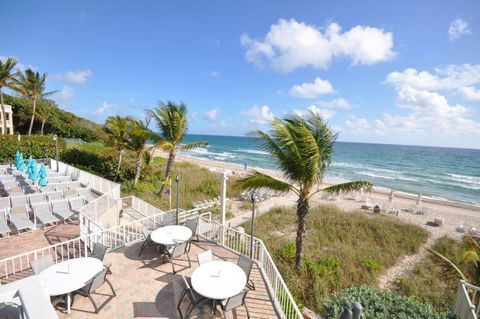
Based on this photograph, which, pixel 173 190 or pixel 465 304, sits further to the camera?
pixel 173 190

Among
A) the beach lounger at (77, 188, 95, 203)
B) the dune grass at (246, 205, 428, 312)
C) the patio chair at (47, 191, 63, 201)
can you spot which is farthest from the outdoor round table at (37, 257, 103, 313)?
the patio chair at (47, 191, 63, 201)

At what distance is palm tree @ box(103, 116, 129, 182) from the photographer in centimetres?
1770

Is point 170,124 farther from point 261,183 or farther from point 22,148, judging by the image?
point 22,148

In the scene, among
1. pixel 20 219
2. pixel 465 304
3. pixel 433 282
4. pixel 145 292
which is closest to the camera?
pixel 465 304

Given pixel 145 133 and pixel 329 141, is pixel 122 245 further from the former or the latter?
pixel 145 133

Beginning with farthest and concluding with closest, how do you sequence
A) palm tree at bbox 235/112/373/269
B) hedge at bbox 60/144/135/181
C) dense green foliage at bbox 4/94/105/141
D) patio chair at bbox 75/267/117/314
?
1. dense green foliage at bbox 4/94/105/141
2. hedge at bbox 60/144/135/181
3. palm tree at bbox 235/112/373/269
4. patio chair at bbox 75/267/117/314

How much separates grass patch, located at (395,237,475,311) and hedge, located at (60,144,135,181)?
18.4 metres

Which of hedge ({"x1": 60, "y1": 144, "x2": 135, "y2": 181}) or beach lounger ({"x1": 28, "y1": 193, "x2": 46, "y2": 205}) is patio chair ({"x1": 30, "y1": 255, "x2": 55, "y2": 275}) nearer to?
beach lounger ({"x1": 28, "y1": 193, "x2": 46, "y2": 205})

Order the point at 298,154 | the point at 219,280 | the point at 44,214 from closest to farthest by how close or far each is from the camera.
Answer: the point at 219,280
the point at 298,154
the point at 44,214

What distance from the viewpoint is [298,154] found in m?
7.46

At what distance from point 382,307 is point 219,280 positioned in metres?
3.47

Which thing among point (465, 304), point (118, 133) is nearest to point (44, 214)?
point (118, 133)

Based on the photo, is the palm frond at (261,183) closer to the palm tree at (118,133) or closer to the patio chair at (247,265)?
the patio chair at (247,265)

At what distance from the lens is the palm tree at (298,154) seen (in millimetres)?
7500
